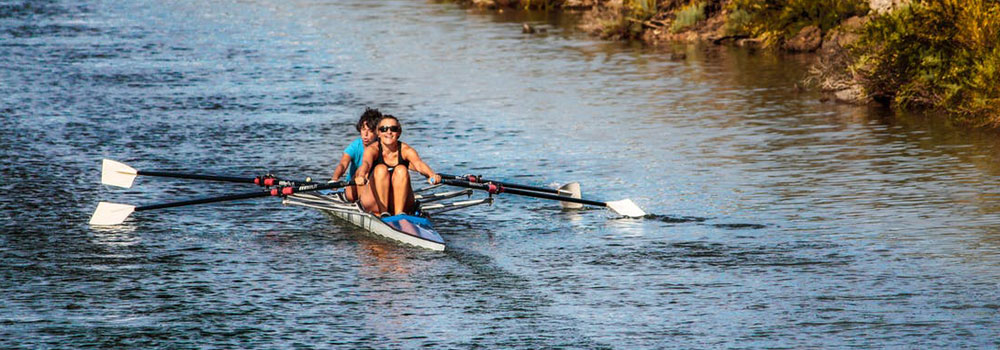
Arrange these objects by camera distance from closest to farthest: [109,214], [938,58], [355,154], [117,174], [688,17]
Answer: [109,214]
[355,154]
[117,174]
[938,58]
[688,17]

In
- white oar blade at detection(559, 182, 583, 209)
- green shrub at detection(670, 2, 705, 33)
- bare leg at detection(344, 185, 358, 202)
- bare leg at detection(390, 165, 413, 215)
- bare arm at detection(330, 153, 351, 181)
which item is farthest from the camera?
green shrub at detection(670, 2, 705, 33)

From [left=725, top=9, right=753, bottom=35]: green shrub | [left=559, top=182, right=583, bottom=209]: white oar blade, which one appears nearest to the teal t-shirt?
[left=559, top=182, right=583, bottom=209]: white oar blade

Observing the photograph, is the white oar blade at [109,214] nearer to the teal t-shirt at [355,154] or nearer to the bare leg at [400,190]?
the teal t-shirt at [355,154]

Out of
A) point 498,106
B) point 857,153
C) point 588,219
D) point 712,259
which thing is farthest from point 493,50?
point 712,259

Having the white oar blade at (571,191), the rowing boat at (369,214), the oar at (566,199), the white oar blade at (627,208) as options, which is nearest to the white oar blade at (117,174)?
the rowing boat at (369,214)

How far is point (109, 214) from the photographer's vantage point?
16.4m

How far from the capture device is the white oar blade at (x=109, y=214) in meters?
16.4

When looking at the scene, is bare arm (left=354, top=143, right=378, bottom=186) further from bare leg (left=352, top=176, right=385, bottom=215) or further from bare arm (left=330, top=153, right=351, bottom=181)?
bare arm (left=330, top=153, right=351, bottom=181)

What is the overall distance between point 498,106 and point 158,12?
2880 cm

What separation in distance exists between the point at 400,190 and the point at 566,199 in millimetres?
1970

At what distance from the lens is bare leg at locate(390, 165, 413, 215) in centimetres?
1586

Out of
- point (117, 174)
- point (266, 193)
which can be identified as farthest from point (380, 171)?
point (117, 174)

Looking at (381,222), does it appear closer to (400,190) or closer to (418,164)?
(400,190)

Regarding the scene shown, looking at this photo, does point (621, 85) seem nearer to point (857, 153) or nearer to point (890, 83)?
point (890, 83)
